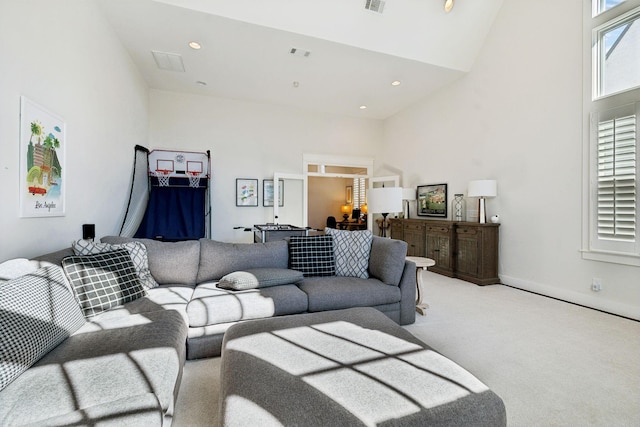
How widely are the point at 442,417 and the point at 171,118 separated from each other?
621 cm

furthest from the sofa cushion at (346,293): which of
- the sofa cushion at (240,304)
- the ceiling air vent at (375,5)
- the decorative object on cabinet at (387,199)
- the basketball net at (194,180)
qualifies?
the basketball net at (194,180)

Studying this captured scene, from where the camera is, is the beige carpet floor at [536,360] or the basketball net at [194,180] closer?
the beige carpet floor at [536,360]

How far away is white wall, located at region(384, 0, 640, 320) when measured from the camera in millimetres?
3408

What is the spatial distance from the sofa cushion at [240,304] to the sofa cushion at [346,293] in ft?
0.36

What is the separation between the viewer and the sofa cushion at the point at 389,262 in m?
2.69

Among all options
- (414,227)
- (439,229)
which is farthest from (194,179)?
(439,229)

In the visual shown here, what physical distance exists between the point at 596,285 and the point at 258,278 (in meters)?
3.76

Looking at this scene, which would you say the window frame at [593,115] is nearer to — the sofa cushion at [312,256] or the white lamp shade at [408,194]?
the white lamp shade at [408,194]

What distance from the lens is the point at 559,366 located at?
2.03 metres

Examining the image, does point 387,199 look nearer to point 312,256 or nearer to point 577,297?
point 312,256

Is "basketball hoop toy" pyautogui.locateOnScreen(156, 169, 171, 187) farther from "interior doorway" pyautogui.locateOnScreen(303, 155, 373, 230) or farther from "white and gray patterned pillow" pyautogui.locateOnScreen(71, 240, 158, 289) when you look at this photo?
"interior doorway" pyautogui.locateOnScreen(303, 155, 373, 230)

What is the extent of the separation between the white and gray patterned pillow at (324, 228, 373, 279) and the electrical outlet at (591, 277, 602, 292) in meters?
2.65

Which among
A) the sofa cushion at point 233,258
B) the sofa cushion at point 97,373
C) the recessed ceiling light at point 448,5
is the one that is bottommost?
the sofa cushion at point 97,373

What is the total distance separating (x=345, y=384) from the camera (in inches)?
44.1
